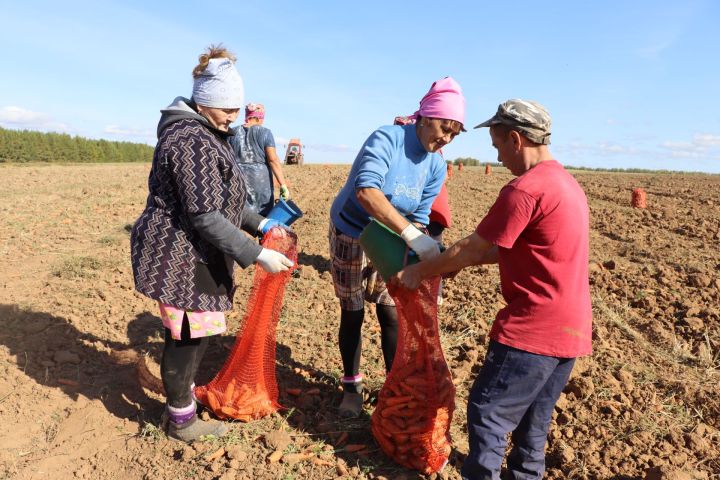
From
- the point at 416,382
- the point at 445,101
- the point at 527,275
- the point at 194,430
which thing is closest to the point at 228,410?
the point at 194,430

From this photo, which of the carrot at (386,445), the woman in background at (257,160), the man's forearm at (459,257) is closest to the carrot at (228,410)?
the carrot at (386,445)

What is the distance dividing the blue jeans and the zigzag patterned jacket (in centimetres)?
108

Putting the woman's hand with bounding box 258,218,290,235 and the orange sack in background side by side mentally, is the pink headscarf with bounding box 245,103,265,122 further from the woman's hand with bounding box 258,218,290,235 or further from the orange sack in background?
the orange sack in background

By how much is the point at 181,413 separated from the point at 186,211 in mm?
1001

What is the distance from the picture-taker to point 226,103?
7.52ft

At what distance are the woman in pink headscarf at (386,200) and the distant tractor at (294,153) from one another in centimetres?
2151

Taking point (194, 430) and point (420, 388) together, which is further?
point (194, 430)

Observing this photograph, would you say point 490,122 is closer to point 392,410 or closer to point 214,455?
point 392,410

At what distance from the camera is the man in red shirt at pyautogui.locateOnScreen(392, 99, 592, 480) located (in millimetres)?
1811

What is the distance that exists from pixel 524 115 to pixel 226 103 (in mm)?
1202

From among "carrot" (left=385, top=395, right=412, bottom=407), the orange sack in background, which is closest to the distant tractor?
the orange sack in background

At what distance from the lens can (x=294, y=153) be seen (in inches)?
943

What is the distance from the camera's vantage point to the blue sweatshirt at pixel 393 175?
243cm

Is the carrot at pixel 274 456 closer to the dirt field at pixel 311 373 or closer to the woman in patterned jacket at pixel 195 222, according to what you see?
the dirt field at pixel 311 373
